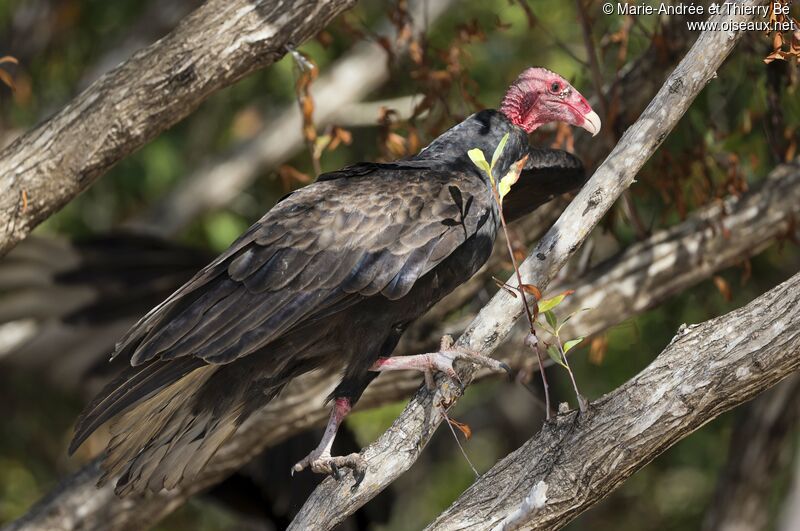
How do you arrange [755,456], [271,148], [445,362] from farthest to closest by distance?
1. [271,148]
2. [755,456]
3. [445,362]

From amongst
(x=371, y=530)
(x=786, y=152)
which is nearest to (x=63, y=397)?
(x=371, y=530)

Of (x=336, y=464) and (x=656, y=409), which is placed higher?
(x=336, y=464)

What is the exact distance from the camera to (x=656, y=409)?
10.6 ft

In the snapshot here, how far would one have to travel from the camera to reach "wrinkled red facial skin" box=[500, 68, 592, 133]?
14.3ft

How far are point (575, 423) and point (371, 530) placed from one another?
292 centimetres

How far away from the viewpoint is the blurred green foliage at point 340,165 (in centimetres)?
639

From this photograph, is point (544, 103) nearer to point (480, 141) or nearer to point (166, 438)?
point (480, 141)

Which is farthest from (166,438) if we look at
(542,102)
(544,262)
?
(542,102)

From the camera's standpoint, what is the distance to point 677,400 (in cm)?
321

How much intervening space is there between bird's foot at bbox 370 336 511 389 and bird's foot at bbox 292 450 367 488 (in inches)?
13.6

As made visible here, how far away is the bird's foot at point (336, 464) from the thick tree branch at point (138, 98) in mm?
1345

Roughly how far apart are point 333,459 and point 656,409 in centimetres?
103

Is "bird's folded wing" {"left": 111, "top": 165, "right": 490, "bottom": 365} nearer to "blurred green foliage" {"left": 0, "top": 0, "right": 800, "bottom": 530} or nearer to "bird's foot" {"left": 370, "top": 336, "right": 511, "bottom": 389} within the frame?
"bird's foot" {"left": 370, "top": 336, "right": 511, "bottom": 389}

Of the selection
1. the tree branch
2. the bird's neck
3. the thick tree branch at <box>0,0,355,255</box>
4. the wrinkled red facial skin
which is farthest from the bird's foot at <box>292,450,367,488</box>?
the tree branch
